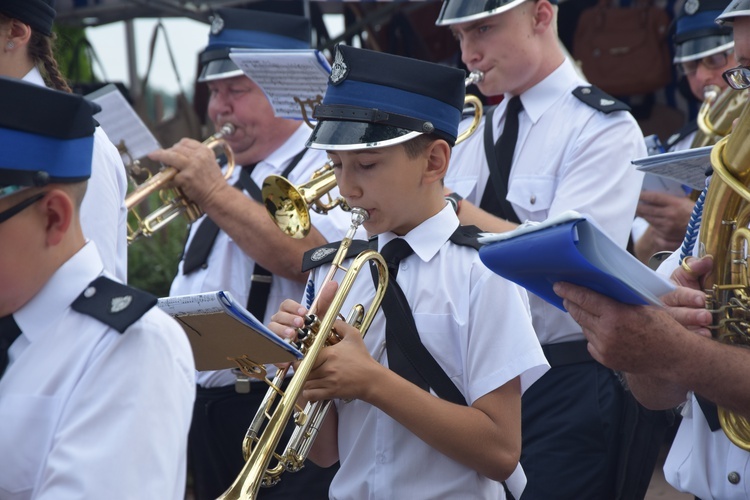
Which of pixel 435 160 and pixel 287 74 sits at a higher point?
pixel 435 160

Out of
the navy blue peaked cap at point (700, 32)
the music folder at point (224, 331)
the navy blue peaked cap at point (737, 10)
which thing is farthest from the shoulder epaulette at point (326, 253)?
the navy blue peaked cap at point (700, 32)

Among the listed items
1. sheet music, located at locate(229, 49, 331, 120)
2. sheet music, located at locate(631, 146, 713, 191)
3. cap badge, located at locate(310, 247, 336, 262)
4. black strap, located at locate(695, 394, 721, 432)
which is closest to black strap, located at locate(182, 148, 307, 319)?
sheet music, located at locate(229, 49, 331, 120)

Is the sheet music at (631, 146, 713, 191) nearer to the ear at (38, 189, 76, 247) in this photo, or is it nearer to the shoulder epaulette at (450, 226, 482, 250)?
the shoulder epaulette at (450, 226, 482, 250)

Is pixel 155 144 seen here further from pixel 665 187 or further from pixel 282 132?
pixel 665 187

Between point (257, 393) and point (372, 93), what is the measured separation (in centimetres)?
152

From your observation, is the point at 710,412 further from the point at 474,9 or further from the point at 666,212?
the point at 474,9

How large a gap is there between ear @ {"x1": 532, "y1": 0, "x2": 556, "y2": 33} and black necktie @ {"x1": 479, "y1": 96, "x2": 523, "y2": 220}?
0.28m

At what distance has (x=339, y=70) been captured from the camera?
3.23 m

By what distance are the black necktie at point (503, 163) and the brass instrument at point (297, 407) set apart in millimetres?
1121

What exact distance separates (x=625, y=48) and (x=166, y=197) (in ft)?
11.1

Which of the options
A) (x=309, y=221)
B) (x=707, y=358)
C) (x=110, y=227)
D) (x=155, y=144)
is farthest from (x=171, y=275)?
(x=707, y=358)

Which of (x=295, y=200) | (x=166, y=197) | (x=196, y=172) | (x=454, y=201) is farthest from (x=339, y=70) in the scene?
(x=166, y=197)

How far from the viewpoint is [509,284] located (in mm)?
3049

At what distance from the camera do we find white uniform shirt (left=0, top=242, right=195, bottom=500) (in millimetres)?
1927
